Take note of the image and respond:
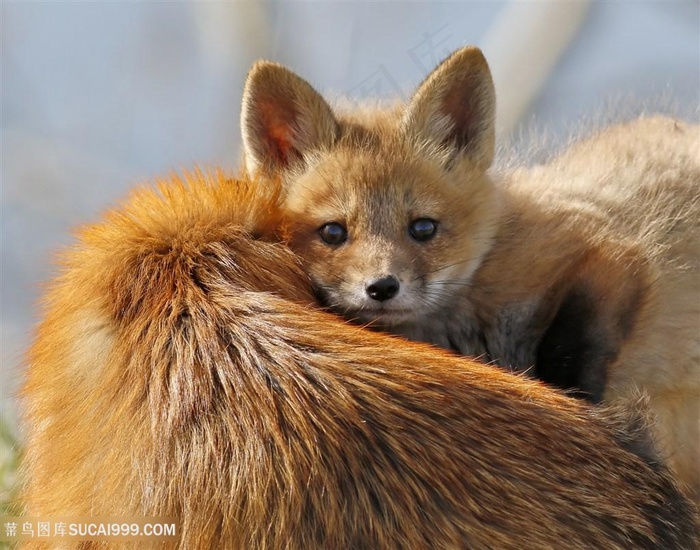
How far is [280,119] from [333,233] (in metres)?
0.51

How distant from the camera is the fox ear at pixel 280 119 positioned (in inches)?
107

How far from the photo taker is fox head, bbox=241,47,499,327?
97.5 inches

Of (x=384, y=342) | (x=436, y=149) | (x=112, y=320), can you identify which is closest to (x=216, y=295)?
(x=112, y=320)

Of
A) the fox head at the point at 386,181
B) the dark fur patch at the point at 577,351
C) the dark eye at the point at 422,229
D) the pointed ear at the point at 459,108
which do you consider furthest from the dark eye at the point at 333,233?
the dark fur patch at the point at 577,351

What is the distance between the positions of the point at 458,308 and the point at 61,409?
131cm

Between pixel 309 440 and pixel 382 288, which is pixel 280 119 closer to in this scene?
pixel 382 288

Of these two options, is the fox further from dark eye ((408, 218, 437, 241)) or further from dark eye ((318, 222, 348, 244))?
dark eye ((408, 218, 437, 241))

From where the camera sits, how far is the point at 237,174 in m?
2.28

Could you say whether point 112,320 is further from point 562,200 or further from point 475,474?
point 562,200

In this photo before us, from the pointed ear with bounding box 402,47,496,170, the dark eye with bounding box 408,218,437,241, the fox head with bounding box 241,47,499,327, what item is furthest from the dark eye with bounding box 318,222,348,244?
the pointed ear with bounding box 402,47,496,170

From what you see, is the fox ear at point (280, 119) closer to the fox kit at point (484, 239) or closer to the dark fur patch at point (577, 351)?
the fox kit at point (484, 239)

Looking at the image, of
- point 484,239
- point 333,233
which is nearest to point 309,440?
point 333,233

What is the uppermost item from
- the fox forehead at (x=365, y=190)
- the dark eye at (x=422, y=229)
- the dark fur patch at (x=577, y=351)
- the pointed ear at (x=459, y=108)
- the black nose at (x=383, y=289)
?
the pointed ear at (x=459, y=108)

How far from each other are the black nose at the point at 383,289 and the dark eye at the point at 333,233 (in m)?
0.25
